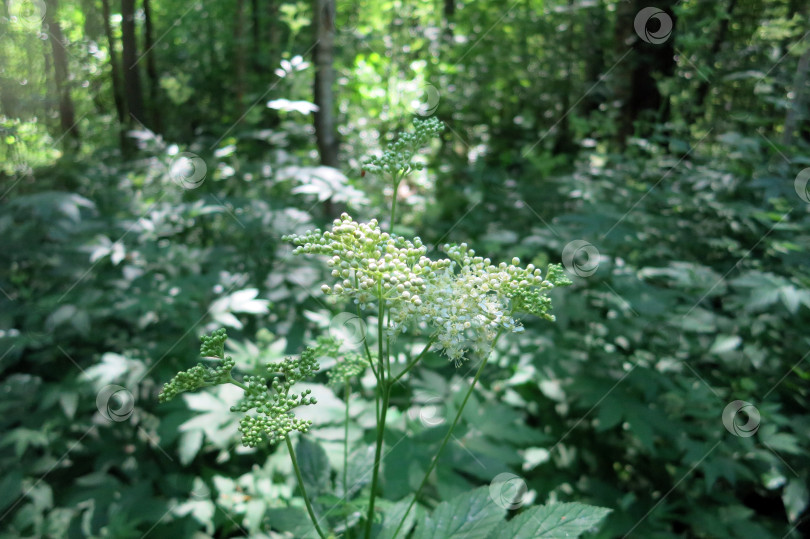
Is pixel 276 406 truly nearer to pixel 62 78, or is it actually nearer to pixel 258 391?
pixel 258 391

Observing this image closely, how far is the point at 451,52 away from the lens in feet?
19.5

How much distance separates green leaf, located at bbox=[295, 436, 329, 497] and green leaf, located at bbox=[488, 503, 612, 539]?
576 mm

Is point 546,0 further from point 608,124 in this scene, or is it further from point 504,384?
point 504,384

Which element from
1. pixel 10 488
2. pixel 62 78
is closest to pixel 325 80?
pixel 10 488

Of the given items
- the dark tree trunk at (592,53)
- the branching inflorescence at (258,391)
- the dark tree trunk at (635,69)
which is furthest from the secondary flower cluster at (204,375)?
the dark tree trunk at (592,53)

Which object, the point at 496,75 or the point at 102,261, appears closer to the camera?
the point at 102,261

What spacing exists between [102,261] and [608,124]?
385 cm

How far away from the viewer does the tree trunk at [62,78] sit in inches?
233

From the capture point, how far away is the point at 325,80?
3.19m

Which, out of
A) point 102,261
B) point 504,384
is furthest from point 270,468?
point 102,261

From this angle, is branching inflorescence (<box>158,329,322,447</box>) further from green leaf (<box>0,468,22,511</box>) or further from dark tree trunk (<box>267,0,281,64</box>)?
dark tree trunk (<box>267,0,281,64</box>)

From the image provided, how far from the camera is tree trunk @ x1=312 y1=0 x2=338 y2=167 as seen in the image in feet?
10.1

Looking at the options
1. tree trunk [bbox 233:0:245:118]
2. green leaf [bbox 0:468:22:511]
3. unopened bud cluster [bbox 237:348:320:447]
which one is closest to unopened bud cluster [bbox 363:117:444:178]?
unopened bud cluster [bbox 237:348:320:447]

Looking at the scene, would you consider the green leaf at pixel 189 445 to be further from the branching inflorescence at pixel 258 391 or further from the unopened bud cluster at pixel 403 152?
the unopened bud cluster at pixel 403 152
